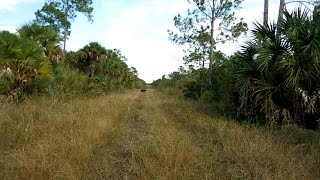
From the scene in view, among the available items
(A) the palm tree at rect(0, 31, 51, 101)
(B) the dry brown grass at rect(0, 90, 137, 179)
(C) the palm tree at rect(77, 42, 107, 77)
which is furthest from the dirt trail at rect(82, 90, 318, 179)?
(C) the palm tree at rect(77, 42, 107, 77)

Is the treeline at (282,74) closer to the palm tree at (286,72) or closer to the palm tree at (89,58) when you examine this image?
the palm tree at (286,72)

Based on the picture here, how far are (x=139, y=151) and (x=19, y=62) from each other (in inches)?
365

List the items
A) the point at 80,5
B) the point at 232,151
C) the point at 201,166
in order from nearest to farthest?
the point at 201,166 → the point at 232,151 → the point at 80,5

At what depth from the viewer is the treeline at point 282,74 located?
473 inches

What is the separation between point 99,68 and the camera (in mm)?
38438

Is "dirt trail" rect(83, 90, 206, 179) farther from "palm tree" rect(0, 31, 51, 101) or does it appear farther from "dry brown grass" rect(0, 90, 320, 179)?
"palm tree" rect(0, 31, 51, 101)

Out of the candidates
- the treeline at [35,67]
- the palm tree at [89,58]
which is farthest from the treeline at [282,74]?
the palm tree at [89,58]

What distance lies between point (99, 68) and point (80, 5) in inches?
270

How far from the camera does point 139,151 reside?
8023 millimetres

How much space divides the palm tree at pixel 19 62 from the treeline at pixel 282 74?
8297mm

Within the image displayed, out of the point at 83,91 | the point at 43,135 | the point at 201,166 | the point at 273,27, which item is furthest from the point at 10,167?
the point at 83,91

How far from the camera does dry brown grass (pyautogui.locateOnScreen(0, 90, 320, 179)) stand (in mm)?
6449

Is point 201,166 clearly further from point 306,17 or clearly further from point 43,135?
point 306,17

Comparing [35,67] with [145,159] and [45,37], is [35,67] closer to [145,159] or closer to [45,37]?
[45,37]
